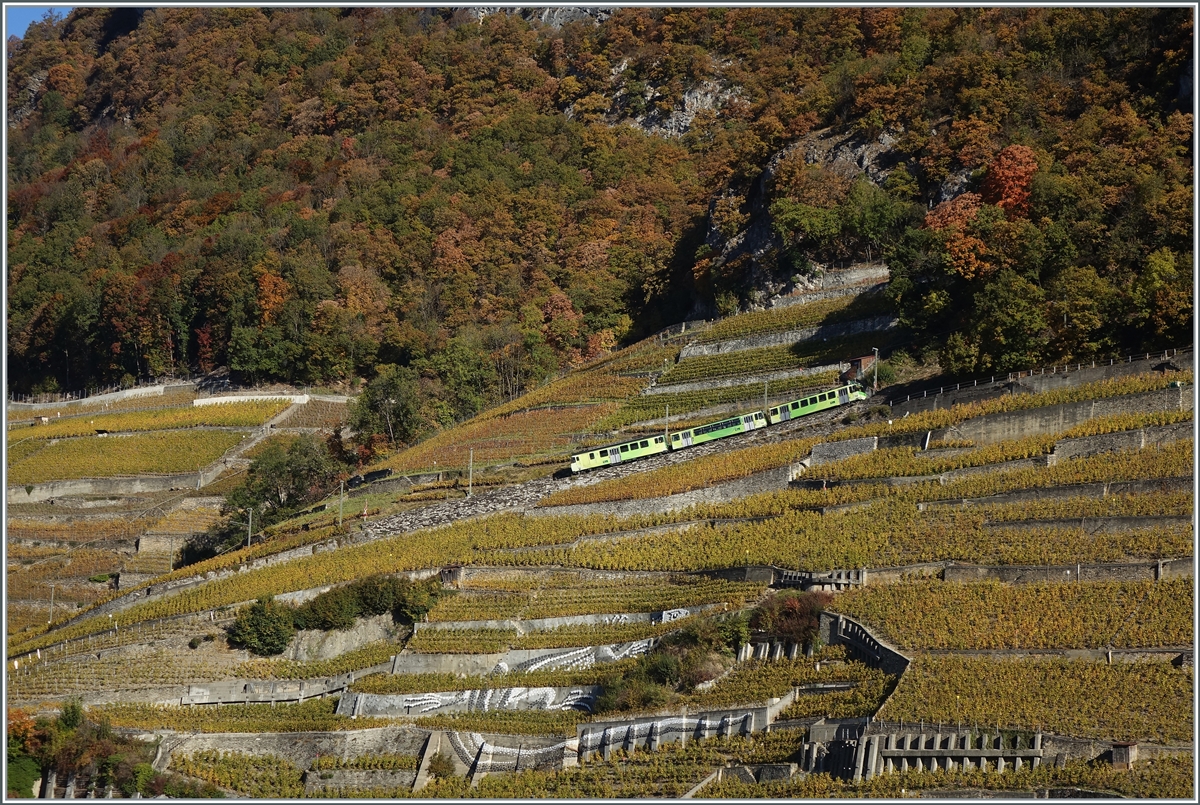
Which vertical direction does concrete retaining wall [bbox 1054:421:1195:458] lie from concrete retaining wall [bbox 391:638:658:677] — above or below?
above

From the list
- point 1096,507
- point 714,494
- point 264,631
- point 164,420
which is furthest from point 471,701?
point 164,420

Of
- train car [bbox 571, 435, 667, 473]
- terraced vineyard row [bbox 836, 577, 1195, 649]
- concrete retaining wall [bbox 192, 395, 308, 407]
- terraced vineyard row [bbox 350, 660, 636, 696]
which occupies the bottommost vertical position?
terraced vineyard row [bbox 350, 660, 636, 696]

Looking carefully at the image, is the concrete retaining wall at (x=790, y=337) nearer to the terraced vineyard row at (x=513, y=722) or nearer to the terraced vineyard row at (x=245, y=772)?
the terraced vineyard row at (x=513, y=722)

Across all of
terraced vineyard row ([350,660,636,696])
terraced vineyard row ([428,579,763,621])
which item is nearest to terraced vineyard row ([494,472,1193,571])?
Result: terraced vineyard row ([428,579,763,621])

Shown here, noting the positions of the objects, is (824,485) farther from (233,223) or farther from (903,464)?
(233,223)

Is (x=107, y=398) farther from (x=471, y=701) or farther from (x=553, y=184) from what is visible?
(x=471, y=701)

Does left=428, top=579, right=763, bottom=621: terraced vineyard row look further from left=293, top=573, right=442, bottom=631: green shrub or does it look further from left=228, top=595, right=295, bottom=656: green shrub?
left=228, top=595, right=295, bottom=656: green shrub

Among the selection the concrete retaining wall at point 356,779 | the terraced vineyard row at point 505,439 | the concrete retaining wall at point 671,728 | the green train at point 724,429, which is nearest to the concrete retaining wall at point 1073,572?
the concrete retaining wall at point 671,728
